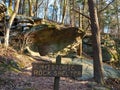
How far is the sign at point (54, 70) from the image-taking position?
23.7 ft

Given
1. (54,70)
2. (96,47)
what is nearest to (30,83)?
(54,70)

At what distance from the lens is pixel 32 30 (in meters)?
16.4

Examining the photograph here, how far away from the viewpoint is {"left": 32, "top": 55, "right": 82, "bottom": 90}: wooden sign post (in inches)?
285

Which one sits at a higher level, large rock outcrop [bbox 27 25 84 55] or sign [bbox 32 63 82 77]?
large rock outcrop [bbox 27 25 84 55]

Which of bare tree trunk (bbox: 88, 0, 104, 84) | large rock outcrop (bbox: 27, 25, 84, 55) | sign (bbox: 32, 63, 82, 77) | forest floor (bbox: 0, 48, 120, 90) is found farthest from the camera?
large rock outcrop (bbox: 27, 25, 84, 55)

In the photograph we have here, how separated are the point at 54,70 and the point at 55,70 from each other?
30 mm

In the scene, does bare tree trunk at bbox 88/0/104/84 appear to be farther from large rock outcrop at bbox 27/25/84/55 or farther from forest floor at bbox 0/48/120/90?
large rock outcrop at bbox 27/25/84/55

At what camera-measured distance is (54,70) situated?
7367 millimetres

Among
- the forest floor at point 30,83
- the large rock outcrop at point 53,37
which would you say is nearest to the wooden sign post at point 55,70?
the forest floor at point 30,83

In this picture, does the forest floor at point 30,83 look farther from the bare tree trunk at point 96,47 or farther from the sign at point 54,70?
the sign at point 54,70

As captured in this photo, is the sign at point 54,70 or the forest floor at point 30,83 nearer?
the sign at point 54,70

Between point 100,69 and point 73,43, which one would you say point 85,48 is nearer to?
point 73,43

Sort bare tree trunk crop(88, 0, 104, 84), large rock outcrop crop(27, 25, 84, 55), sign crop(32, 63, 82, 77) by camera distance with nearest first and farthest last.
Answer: sign crop(32, 63, 82, 77)
bare tree trunk crop(88, 0, 104, 84)
large rock outcrop crop(27, 25, 84, 55)

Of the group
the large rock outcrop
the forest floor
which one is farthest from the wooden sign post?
the large rock outcrop
